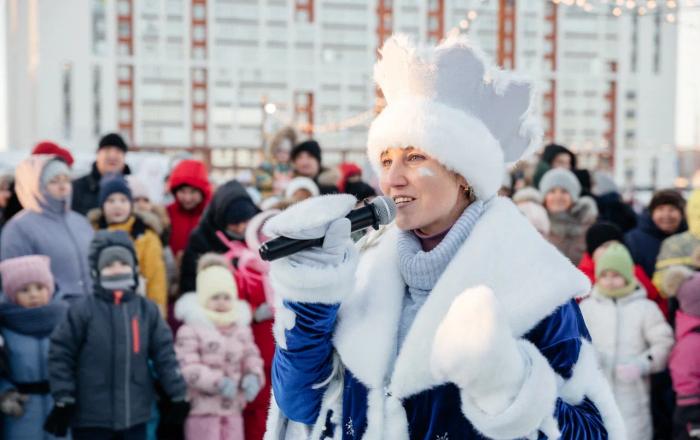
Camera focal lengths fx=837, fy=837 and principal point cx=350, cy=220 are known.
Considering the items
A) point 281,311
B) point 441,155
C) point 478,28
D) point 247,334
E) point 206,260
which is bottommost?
point 247,334

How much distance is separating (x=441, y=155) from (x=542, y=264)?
0.27 meters

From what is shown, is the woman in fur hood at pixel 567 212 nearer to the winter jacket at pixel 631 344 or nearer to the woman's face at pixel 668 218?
the woman's face at pixel 668 218

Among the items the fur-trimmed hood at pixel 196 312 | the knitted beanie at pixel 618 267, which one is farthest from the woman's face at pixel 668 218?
the fur-trimmed hood at pixel 196 312

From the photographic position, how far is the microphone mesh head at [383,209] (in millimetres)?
1471

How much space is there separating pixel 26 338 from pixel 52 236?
2.30ft

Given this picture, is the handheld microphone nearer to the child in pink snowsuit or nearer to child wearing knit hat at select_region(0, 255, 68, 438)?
the child in pink snowsuit

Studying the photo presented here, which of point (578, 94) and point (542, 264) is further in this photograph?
point (578, 94)

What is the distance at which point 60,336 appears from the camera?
3.71 meters

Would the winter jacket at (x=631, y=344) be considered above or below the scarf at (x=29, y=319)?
below

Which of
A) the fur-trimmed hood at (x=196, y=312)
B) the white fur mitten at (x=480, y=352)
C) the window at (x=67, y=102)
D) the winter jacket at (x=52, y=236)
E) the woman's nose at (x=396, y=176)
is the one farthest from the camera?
the window at (x=67, y=102)

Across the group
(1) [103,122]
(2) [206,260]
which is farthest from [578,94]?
(2) [206,260]

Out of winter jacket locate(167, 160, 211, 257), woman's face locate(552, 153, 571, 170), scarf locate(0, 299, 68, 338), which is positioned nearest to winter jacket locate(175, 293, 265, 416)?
scarf locate(0, 299, 68, 338)

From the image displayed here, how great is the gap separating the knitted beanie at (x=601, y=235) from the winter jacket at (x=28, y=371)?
118 inches

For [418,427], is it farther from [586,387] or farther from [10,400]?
[10,400]
